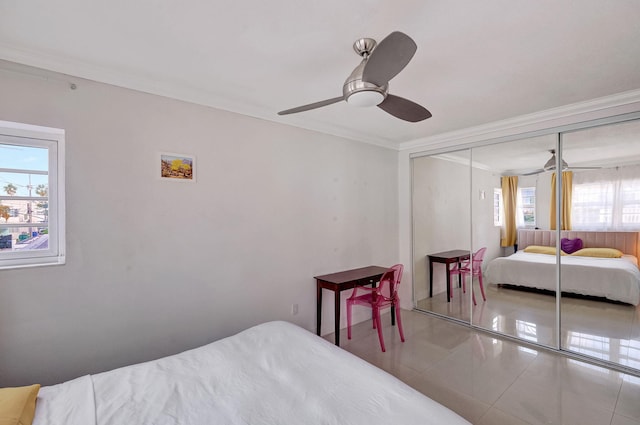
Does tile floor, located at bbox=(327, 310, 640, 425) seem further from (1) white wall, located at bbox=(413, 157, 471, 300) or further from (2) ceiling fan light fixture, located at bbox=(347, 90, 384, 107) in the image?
(2) ceiling fan light fixture, located at bbox=(347, 90, 384, 107)

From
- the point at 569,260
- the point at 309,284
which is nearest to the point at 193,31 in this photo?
the point at 309,284

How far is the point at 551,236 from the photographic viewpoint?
3.18 meters

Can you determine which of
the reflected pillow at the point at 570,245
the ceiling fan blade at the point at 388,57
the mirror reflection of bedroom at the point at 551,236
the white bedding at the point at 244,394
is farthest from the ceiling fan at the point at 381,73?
the reflected pillow at the point at 570,245

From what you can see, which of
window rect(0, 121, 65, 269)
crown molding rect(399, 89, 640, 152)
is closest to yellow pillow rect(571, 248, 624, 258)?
crown molding rect(399, 89, 640, 152)

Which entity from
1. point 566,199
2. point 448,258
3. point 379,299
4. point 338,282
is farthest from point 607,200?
point 338,282

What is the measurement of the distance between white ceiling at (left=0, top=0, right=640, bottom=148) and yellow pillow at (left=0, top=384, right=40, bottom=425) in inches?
71.9

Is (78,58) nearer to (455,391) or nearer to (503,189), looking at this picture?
(455,391)

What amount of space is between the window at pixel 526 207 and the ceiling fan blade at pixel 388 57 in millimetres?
2681

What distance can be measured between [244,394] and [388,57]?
1.76m

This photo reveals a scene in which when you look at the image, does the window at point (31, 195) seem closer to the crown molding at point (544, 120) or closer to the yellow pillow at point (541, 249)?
the crown molding at point (544, 120)

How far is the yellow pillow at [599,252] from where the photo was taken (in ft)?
9.64

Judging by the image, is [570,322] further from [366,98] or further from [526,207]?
[366,98]

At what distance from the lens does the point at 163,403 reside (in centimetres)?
134

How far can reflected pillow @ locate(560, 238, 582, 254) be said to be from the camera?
3.06 meters
